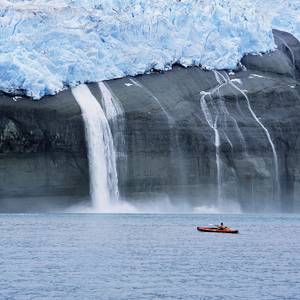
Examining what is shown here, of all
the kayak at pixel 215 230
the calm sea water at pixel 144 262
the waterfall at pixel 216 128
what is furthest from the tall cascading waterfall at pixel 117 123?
the kayak at pixel 215 230

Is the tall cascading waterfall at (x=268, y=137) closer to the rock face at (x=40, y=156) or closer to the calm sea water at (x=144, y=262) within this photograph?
the rock face at (x=40, y=156)

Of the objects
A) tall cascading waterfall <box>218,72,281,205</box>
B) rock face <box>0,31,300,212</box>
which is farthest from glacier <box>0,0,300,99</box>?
rock face <box>0,31,300,212</box>

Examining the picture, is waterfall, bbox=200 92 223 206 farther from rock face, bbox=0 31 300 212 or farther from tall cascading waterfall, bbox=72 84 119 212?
tall cascading waterfall, bbox=72 84 119 212

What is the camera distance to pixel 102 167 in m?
71.6

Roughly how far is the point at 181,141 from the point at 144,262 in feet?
115

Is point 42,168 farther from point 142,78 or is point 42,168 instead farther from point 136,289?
point 136,289

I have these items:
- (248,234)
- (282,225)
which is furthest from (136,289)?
(282,225)

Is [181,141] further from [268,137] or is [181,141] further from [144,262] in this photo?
[144,262]

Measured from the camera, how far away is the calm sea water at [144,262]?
3284 cm

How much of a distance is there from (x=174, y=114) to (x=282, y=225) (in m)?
14.8

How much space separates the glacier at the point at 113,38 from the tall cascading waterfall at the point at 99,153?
1.66 metres

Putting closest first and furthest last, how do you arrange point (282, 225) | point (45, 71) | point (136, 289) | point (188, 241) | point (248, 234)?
point (136, 289) < point (188, 241) < point (248, 234) < point (282, 225) < point (45, 71)

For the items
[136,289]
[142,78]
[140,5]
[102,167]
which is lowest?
[136,289]

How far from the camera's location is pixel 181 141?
242 ft
